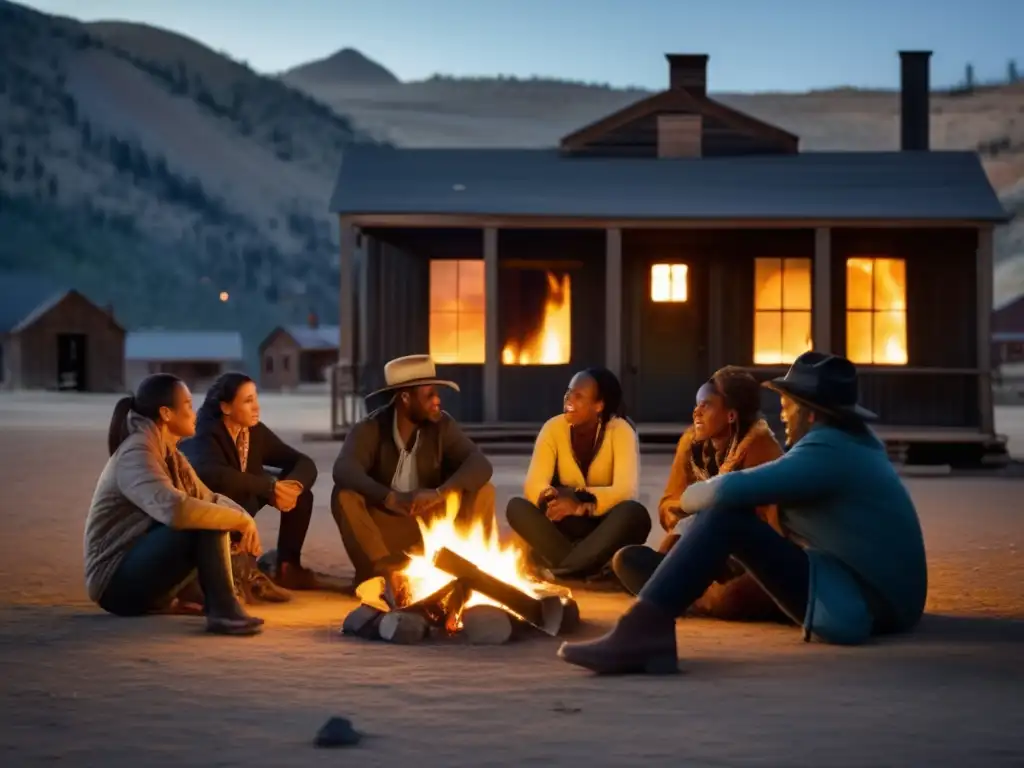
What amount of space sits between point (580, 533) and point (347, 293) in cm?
1151

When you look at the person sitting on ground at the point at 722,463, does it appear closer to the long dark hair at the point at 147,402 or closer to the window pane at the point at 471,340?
the long dark hair at the point at 147,402

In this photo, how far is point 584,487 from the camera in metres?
8.93

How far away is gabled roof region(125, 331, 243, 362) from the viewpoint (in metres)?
66.0

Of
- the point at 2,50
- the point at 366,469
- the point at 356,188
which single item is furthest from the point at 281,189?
the point at 366,469

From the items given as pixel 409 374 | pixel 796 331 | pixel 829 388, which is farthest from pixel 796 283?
pixel 829 388

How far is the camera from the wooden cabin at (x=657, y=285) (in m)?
20.0

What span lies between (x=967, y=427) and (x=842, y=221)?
123 inches

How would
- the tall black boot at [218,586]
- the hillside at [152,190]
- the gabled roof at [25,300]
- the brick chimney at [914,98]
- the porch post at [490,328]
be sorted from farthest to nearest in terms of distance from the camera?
1. the hillside at [152,190]
2. the gabled roof at [25,300]
3. the brick chimney at [914,98]
4. the porch post at [490,328]
5. the tall black boot at [218,586]

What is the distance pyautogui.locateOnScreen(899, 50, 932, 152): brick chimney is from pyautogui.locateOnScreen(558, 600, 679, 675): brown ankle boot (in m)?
18.5

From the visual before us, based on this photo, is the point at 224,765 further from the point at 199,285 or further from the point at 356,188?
the point at 199,285

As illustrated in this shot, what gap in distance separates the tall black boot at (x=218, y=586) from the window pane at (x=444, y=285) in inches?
546

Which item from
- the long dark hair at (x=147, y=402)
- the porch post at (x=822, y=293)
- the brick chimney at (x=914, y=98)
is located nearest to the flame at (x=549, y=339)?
the porch post at (x=822, y=293)

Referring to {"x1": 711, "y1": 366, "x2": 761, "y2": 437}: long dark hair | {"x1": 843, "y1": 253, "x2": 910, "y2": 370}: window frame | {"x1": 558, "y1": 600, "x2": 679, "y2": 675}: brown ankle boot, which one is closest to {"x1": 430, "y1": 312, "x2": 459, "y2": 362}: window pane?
{"x1": 843, "y1": 253, "x2": 910, "y2": 370}: window frame

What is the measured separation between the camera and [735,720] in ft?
16.8
